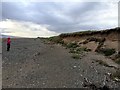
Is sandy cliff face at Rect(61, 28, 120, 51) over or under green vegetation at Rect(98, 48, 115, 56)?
over

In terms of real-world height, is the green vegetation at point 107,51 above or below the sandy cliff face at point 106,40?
below

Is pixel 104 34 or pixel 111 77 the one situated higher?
pixel 104 34

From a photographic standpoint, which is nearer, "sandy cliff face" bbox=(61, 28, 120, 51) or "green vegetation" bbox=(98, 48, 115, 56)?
"green vegetation" bbox=(98, 48, 115, 56)

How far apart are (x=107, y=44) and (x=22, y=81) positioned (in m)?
20.2

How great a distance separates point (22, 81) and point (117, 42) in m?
19.5

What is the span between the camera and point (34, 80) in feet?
44.6

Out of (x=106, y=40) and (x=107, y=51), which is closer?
(x=107, y=51)

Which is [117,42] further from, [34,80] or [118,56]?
[34,80]

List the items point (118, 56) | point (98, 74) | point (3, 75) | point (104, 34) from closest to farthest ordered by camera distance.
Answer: point (3, 75) → point (98, 74) → point (118, 56) → point (104, 34)

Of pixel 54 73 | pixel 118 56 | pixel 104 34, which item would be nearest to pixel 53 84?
pixel 54 73

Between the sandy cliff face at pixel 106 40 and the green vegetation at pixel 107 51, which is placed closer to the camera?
the green vegetation at pixel 107 51

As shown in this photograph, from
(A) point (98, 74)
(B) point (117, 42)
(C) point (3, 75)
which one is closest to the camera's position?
(C) point (3, 75)

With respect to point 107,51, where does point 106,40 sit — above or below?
above

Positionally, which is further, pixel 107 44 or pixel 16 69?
pixel 107 44
